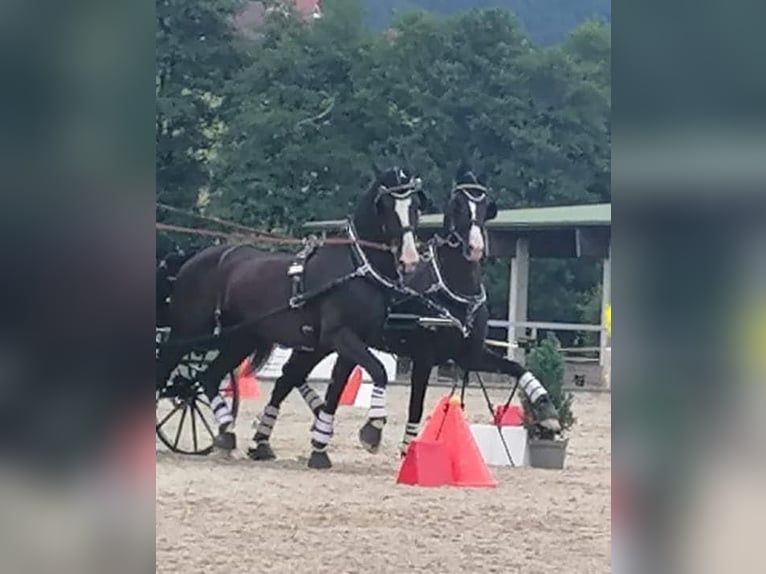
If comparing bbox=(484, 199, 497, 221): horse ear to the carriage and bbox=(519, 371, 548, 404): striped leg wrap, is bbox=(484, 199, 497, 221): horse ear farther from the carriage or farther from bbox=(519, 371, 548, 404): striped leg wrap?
the carriage

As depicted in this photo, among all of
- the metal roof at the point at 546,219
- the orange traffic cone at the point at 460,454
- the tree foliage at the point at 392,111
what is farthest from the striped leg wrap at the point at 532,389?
the tree foliage at the point at 392,111

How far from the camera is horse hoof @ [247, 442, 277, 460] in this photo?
28.2 feet

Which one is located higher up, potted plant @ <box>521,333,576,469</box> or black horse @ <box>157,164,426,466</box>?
black horse @ <box>157,164,426,466</box>

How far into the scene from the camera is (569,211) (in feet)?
52.2

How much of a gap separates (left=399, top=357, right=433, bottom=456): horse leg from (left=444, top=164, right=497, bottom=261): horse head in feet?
2.69

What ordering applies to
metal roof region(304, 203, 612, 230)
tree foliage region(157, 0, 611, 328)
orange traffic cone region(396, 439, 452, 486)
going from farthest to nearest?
tree foliage region(157, 0, 611, 328), metal roof region(304, 203, 612, 230), orange traffic cone region(396, 439, 452, 486)

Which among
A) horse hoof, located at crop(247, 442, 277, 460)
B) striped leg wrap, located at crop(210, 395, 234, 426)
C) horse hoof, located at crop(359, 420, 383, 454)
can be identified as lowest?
horse hoof, located at crop(247, 442, 277, 460)

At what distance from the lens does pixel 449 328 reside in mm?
8750

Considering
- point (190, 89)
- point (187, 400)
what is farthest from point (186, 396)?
point (190, 89)

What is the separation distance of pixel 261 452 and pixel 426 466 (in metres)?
1.60

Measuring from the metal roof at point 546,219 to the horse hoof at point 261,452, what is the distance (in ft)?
16.9

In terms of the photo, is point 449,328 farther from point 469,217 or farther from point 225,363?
point 225,363

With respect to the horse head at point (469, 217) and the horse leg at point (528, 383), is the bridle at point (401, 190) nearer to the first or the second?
the horse head at point (469, 217)

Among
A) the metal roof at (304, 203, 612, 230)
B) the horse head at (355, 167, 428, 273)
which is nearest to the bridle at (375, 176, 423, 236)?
the horse head at (355, 167, 428, 273)
